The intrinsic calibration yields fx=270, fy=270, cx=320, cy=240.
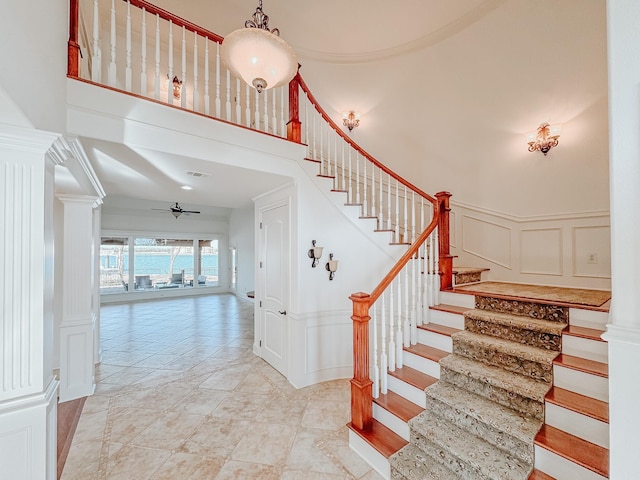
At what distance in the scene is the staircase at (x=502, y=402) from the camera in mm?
1611

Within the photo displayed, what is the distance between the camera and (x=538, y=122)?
3588 mm

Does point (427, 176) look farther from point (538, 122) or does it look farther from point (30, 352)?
point (30, 352)

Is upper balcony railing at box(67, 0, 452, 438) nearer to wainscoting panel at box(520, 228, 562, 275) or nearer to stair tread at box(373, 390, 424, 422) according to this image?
stair tread at box(373, 390, 424, 422)

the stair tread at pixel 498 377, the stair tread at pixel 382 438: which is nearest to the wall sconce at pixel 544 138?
the stair tread at pixel 498 377

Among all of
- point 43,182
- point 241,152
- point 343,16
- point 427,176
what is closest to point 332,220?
point 241,152

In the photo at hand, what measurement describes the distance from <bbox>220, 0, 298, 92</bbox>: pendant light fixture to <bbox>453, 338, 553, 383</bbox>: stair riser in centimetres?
260

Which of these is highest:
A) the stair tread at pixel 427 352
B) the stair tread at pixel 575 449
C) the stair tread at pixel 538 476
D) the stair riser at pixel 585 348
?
the stair riser at pixel 585 348

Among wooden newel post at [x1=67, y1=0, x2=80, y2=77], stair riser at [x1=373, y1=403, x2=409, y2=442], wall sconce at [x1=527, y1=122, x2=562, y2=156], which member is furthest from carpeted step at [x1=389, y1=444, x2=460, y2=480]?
wall sconce at [x1=527, y1=122, x2=562, y2=156]

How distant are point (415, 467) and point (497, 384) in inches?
32.2

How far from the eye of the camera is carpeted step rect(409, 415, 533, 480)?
1.60 m

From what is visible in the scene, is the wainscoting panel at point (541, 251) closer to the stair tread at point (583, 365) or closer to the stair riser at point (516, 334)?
the stair riser at point (516, 334)

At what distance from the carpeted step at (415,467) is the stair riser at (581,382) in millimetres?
987

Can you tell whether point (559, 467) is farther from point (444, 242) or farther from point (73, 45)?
point (73, 45)

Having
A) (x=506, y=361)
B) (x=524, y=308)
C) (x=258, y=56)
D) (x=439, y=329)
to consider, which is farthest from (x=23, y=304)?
(x=524, y=308)
